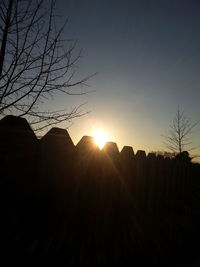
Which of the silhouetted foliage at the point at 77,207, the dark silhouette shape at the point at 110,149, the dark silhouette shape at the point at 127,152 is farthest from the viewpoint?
the dark silhouette shape at the point at 127,152

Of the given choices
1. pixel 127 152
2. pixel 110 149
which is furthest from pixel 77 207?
pixel 127 152

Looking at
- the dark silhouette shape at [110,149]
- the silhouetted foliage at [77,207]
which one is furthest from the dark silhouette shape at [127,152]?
the dark silhouette shape at [110,149]

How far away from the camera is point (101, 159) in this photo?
11.6ft

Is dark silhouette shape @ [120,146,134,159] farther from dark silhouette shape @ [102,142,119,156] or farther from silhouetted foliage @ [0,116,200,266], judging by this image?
dark silhouette shape @ [102,142,119,156]

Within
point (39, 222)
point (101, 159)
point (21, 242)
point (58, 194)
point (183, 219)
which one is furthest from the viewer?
point (183, 219)

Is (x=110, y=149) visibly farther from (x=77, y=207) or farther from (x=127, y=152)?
(x=77, y=207)

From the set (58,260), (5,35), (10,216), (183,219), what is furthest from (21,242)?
(183,219)

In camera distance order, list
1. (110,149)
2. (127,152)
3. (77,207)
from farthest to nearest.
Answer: (127,152) < (110,149) < (77,207)

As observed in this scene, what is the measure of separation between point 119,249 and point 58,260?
3.14 feet

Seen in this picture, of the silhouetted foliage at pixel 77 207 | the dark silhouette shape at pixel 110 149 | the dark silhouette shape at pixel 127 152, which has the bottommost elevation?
the silhouetted foliage at pixel 77 207

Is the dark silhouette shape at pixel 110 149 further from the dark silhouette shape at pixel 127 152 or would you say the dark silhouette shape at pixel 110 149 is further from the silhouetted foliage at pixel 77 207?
the dark silhouette shape at pixel 127 152

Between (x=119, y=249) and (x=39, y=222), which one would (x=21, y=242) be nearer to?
(x=39, y=222)

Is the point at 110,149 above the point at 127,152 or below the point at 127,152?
below

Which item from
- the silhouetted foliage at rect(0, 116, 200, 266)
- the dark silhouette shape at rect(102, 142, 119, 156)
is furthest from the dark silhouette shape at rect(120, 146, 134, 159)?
the dark silhouette shape at rect(102, 142, 119, 156)
